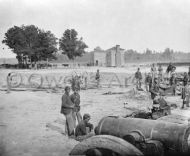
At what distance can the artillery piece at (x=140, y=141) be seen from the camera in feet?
15.7

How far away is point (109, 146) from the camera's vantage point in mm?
4766

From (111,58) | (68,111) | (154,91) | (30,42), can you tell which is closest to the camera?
(68,111)

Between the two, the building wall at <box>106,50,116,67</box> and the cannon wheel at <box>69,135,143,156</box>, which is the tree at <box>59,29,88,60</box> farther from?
the cannon wheel at <box>69,135,143,156</box>

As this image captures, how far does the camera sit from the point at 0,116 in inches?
525

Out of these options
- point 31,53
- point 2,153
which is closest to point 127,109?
point 2,153

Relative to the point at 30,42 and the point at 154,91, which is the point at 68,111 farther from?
the point at 30,42

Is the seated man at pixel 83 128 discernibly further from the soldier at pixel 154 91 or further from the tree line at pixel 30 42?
the tree line at pixel 30 42

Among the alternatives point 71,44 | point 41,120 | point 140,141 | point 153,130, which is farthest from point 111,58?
point 140,141

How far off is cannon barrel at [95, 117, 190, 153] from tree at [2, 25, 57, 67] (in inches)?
1973

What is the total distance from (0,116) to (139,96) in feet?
31.6

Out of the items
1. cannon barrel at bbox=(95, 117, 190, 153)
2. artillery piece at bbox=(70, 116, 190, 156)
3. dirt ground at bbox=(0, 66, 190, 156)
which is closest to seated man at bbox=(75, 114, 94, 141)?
dirt ground at bbox=(0, 66, 190, 156)

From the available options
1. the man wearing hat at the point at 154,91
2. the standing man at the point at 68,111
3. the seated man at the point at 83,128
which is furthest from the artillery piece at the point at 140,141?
the man wearing hat at the point at 154,91

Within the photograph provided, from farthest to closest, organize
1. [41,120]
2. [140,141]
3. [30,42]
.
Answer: [30,42] → [41,120] → [140,141]

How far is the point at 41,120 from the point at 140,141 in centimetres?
782
